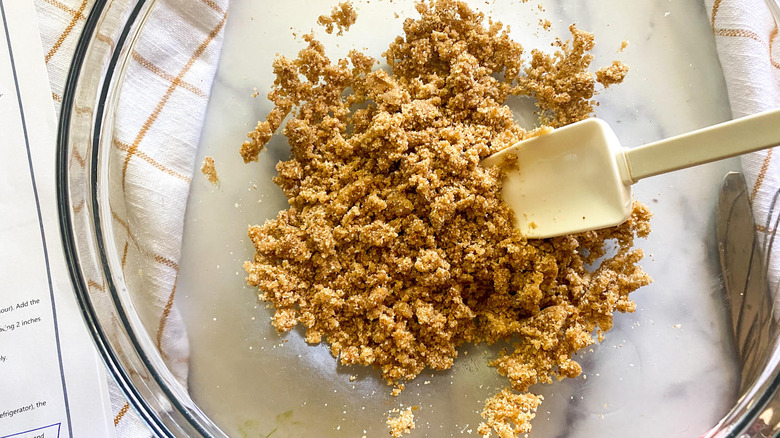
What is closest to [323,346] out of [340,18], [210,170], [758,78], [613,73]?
[210,170]

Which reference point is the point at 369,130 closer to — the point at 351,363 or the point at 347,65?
the point at 347,65

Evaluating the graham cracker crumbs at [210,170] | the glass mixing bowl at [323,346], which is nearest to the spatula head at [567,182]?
the glass mixing bowl at [323,346]

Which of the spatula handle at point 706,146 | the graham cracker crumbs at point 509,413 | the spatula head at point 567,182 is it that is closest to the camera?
the spatula handle at point 706,146

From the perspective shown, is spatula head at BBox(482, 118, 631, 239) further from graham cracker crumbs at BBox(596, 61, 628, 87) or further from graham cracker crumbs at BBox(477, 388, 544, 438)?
graham cracker crumbs at BBox(477, 388, 544, 438)

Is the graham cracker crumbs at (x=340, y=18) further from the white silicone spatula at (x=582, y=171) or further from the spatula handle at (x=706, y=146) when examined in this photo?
the spatula handle at (x=706, y=146)

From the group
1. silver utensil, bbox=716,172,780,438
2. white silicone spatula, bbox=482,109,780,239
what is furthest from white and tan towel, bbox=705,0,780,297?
white silicone spatula, bbox=482,109,780,239

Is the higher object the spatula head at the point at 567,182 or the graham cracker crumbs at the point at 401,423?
the spatula head at the point at 567,182

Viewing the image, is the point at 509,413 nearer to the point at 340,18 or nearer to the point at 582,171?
the point at 582,171
